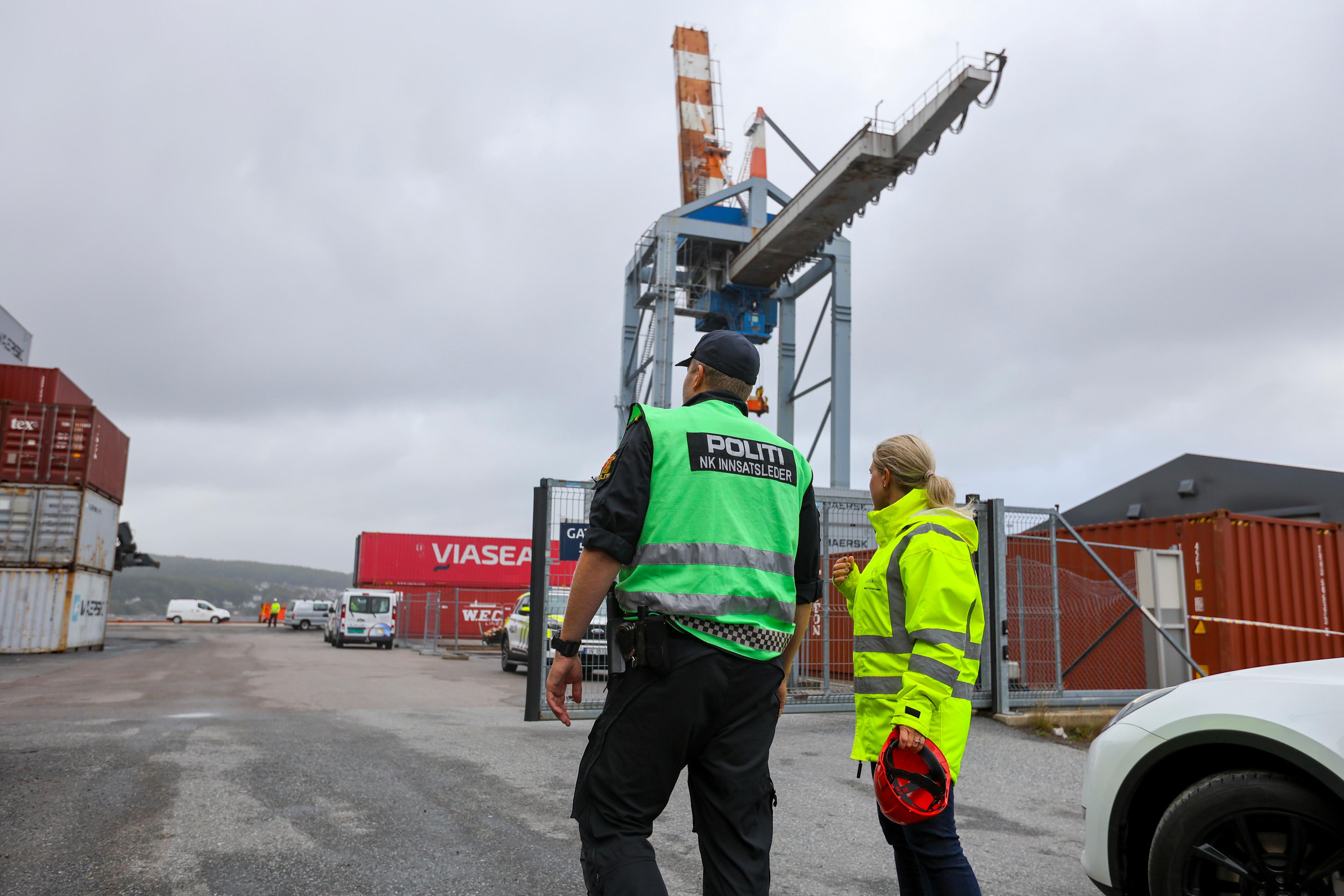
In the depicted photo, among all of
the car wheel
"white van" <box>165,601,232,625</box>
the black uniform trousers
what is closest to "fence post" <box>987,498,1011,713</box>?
the car wheel

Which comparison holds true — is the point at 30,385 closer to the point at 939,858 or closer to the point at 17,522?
the point at 17,522

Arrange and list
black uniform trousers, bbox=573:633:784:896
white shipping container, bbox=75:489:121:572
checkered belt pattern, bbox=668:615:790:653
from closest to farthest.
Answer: black uniform trousers, bbox=573:633:784:896
checkered belt pattern, bbox=668:615:790:653
white shipping container, bbox=75:489:121:572

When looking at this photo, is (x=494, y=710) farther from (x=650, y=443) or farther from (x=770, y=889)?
(x=650, y=443)

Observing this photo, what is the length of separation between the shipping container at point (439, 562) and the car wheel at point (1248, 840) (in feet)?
133

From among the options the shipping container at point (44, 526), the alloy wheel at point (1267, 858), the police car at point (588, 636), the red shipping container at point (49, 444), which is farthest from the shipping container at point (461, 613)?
the alloy wheel at point (1267, 858)

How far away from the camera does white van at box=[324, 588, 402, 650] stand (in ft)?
94.7

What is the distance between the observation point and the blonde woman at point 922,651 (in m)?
2.48

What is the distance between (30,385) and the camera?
22359mm

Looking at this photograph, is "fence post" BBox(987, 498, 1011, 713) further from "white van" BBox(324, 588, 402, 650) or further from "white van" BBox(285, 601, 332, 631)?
"white van" BBox(285, 601, 332, 631)

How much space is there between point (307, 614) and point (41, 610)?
29.3m

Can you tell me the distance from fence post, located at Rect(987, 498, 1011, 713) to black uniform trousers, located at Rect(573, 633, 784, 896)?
7.44 metres

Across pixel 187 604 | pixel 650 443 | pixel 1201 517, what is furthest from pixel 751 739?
pixel 187 604

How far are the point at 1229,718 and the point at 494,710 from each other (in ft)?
27.2

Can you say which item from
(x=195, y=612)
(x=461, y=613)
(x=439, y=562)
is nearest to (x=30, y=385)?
(x=461, y=613)
